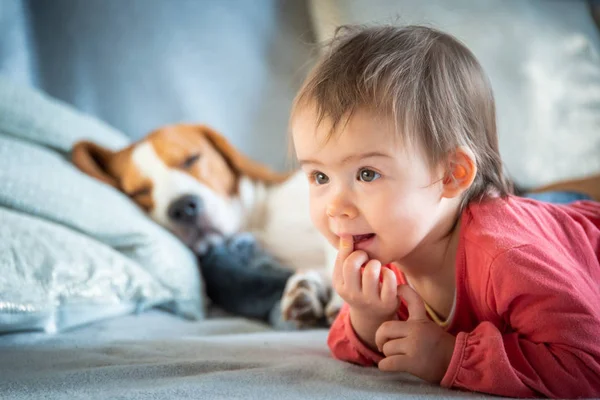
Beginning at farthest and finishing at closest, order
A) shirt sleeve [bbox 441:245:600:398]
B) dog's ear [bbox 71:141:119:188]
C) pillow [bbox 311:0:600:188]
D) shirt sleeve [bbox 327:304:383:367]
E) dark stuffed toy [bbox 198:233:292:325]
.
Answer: pillow [bbox 311:0:600:188] < dog's ear [bbox 71:141:119:188] < dark stuffed toy [bbox 198:233:292:325] < shirt sleeve [bbox 327:304:383:367] < shirt sleeve [bbox 441:245:600:398]

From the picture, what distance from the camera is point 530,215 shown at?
3.05 ft

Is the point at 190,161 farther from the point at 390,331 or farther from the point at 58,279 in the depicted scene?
the point at 390,331

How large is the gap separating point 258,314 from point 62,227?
44cm

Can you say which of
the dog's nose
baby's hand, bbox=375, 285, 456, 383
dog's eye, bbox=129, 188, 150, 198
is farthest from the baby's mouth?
dog's eye, bbox=129, 188, 150, 198

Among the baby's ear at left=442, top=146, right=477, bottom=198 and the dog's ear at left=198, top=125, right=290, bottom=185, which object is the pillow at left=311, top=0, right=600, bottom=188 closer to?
the dog's ear at left=198, top=125, right=290, bottom=185

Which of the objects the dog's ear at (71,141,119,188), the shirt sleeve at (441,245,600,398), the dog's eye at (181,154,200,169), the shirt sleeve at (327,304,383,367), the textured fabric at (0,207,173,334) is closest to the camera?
the shirt sleeve at (441,245,600,398)

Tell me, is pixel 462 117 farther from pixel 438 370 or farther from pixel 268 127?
pixel 268 127

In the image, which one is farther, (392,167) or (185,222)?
(185,222)

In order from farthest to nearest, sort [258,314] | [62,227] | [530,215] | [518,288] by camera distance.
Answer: [258,314]
[62,227]
[530,215]
[518,288]

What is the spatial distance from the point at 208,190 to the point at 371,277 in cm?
93

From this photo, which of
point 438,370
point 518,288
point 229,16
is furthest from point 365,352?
point 229,16

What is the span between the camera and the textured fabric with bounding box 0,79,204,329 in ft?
4.41

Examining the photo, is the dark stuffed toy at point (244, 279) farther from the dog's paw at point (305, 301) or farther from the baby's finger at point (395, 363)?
the baby's finger at point (395, 363)

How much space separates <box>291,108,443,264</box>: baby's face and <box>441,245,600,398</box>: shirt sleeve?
0.40 ft
